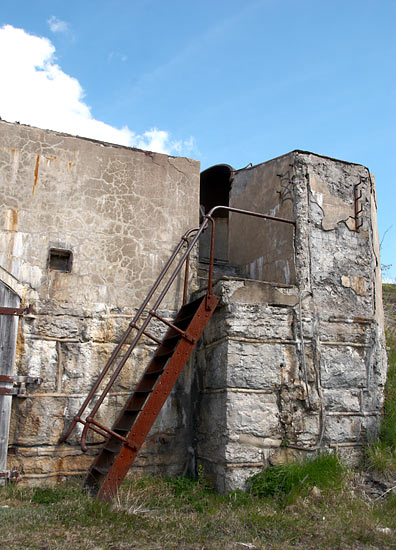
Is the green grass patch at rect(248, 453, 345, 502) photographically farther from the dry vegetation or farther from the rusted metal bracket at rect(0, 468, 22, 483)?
the rusted metal bracket at rect(0, 468, 22, 483)

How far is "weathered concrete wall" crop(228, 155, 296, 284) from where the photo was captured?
281 inches

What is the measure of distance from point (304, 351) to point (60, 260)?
324 cm

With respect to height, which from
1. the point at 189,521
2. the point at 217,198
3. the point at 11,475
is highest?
the point at 217,198

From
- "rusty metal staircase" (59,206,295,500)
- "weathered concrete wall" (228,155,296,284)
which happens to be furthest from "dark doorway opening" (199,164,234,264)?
"rusty metal staircase" (59,206,295,500)

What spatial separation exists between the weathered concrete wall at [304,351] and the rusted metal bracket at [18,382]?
2051 millimetres

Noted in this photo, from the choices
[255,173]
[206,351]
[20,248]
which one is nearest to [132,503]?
[206,351]

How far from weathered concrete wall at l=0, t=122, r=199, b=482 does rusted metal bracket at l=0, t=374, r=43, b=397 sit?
82 mm

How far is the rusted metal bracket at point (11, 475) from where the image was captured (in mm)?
5715

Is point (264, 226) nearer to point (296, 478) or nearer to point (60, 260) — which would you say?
point (60, 260)

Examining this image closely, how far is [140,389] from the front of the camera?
6391mm

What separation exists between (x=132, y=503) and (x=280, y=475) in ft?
5.28

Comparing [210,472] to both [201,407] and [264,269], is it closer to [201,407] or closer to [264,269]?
[201,407]

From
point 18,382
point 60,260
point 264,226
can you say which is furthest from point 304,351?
point 18,382

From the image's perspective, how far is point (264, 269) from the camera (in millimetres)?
7555
